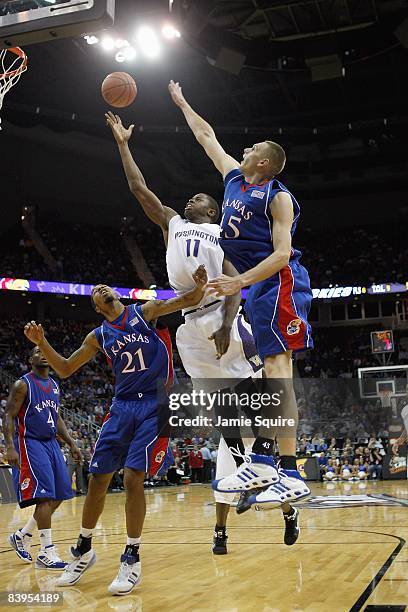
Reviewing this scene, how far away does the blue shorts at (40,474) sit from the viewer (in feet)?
19.6

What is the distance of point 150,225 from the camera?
33375mm

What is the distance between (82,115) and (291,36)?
11800 millimetres

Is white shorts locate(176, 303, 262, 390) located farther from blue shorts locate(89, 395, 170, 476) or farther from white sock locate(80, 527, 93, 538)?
white sock locate(80, 527, 93, 538)

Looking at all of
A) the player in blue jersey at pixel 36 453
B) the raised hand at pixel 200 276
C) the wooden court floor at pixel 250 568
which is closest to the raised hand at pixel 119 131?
the raised hand at pixel 200 276

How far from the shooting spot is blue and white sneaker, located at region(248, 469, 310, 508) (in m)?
3.70

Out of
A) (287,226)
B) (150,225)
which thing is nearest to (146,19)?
(287,226)

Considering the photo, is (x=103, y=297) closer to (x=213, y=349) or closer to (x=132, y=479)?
(x=213, y=349)

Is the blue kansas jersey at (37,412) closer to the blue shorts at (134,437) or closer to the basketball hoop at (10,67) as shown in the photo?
the blue shorts at (134,437)

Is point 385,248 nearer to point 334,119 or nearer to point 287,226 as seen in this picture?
point 334,119

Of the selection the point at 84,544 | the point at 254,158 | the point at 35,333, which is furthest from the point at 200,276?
the point at 84,544

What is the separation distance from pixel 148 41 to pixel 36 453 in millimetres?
15522

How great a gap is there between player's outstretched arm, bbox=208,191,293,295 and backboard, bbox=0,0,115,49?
1.99 m

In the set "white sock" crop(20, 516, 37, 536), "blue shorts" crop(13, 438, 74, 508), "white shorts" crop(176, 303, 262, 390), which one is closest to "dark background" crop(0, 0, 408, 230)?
"blue shorts" crop(13, 438, 74, 508)

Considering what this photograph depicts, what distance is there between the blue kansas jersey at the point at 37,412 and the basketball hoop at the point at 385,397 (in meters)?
13.4
